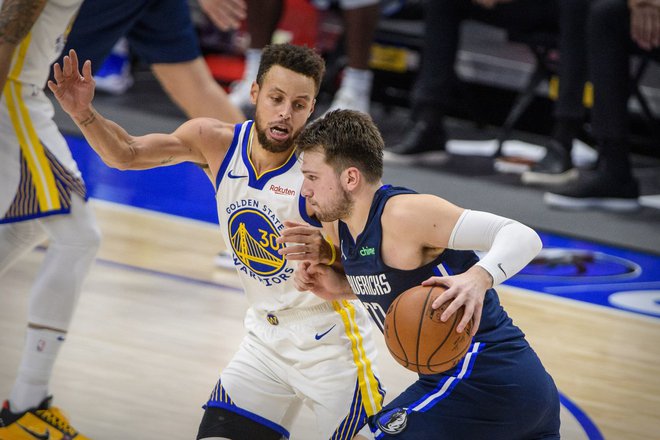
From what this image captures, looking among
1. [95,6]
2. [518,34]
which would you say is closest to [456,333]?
[95,6]

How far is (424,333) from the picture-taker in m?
3.13

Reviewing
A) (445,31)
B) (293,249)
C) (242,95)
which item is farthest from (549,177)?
(293,249)

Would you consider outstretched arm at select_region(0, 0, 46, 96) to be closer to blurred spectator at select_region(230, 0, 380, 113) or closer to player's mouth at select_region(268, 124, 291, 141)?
player's mouth at select_region(268, 124, 291, 141)

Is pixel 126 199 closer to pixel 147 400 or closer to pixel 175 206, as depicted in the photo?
pixel 175 206

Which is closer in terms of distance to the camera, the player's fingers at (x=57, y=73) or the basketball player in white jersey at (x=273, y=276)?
the player's fingers at (x=57, y=73)

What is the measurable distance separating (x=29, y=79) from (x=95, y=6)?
0.60 meters

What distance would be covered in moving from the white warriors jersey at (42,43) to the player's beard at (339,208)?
4.93 ft

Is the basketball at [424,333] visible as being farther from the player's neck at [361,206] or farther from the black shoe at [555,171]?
the black shoe at [555,171]

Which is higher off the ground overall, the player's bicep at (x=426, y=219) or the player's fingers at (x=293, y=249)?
the player's bicep at (x=426, y=219)

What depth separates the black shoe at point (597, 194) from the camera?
7.82 m

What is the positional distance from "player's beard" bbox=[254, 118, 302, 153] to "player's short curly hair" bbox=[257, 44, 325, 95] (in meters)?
0.17

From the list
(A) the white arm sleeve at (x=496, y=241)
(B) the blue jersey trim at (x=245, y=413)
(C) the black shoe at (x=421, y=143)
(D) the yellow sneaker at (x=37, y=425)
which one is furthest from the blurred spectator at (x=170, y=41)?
(C) the black shoe at (x=421, y=143)

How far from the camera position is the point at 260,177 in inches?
151

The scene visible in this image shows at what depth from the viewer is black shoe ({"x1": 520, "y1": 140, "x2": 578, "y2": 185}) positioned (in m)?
8.37
